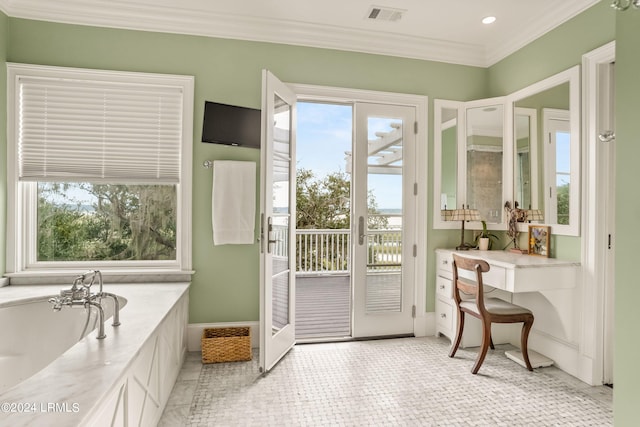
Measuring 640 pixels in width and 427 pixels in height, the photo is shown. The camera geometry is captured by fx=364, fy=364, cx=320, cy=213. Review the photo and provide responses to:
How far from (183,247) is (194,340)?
797mm

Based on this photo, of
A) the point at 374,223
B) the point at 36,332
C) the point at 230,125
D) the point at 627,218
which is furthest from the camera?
the point at 374,223

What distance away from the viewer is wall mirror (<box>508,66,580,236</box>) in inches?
107

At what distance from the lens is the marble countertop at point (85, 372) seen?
3.61 ft

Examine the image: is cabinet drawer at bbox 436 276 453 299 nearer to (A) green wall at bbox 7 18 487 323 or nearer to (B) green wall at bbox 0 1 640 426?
(B) green wall at bbox 0 1 640 426

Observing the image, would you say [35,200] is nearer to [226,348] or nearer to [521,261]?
[226,348]

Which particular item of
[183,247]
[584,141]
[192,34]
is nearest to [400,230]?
[584,141]

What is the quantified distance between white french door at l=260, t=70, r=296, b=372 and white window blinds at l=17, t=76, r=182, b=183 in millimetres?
885

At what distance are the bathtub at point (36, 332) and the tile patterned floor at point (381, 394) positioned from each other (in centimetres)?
75

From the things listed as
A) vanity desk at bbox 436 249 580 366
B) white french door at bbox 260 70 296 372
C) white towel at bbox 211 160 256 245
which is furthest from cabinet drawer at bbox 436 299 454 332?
white towel at bbox 211 160 256 245

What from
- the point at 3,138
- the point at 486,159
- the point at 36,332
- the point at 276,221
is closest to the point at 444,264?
the point at 486,159

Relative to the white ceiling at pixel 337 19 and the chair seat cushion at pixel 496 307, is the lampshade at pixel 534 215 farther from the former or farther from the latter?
the white ceiling at pixel 337 19

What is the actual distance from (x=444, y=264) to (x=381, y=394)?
1469 millimetres

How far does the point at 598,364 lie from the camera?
8.30 ft

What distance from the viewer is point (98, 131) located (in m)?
2.96
